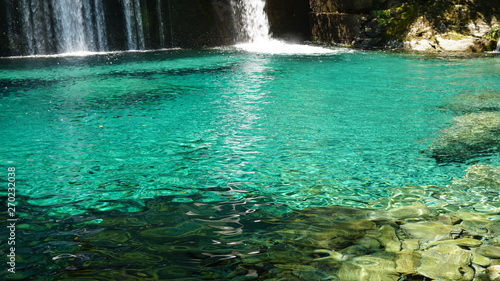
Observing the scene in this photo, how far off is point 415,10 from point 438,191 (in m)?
12.8

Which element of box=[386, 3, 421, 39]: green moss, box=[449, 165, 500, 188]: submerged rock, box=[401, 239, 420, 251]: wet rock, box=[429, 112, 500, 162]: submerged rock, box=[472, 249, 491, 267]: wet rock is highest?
box=[386, 3, 421, 39]: green moss

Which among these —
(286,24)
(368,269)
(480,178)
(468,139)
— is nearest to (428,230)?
(368,269)

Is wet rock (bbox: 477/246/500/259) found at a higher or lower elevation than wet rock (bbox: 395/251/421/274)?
lower

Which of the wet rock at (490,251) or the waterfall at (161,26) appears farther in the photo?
the waterfall at (161,26)

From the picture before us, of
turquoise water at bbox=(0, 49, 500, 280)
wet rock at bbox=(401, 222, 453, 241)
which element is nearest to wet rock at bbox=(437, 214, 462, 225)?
wet rock at bbox=(401, 222, 453, 241)

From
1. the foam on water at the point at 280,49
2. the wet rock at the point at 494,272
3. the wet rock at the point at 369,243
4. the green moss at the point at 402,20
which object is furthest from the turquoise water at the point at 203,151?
the green moss at the point at 402,20

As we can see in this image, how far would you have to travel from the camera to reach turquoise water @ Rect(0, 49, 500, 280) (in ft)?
9.75

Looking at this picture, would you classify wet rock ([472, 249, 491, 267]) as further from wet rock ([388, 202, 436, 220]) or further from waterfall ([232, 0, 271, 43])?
waterfall ([232, 0, 271, 43])

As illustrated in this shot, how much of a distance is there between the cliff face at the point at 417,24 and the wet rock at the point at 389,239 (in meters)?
11.9

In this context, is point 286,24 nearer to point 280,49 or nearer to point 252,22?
point 252,22

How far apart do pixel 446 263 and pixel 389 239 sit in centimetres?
37

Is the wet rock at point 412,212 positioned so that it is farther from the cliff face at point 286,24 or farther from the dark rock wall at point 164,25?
the dark rock wall at point 164,25

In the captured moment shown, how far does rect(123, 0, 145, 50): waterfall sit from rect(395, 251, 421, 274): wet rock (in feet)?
53.6

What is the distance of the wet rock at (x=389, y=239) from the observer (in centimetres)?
266
